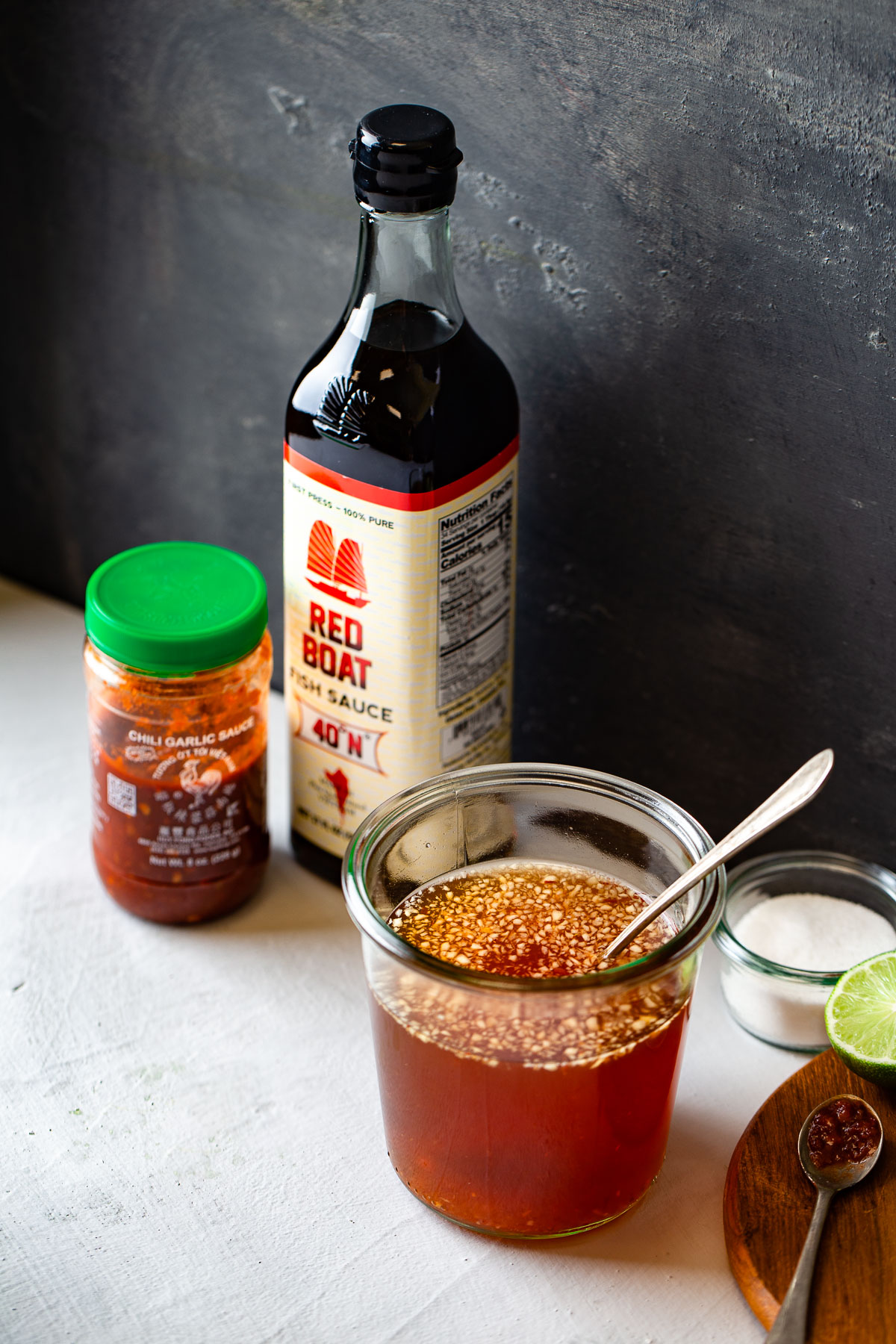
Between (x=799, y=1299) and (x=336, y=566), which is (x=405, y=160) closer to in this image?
(x=336, y=566)

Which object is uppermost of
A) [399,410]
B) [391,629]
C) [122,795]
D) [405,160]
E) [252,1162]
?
[405,160]

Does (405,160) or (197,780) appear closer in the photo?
(405,160)

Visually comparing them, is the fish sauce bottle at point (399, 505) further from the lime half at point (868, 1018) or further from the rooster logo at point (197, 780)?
the lime half at point (868, 1018)

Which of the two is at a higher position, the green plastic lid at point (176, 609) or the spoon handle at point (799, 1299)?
the green plastic lid at point (176, 609)

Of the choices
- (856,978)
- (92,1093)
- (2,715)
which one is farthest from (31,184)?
(856,978)

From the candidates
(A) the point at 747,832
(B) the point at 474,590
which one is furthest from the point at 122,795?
(A) the point at 747,832

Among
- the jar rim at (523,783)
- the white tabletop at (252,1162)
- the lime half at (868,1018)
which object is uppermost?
the jar rim at (523,783)

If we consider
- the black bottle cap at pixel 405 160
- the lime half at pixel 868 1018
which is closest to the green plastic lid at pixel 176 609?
the black bottle cap at pixel 405 160
